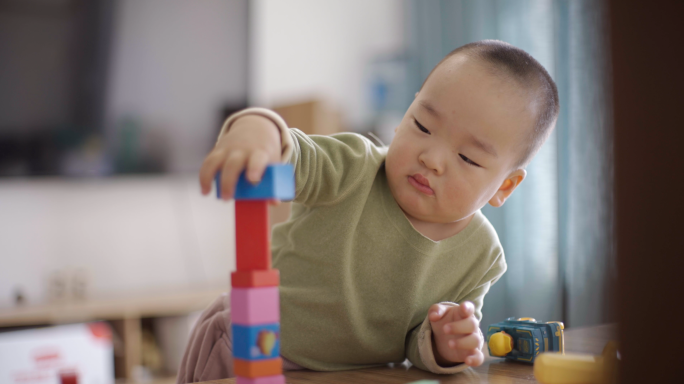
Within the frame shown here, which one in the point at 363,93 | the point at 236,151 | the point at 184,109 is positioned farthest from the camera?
the point at 363,93

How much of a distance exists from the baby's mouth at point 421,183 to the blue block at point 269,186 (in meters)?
0.34

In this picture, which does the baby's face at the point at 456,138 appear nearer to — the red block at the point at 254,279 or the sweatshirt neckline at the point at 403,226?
the sweatshirt neckline at the point at 403,226

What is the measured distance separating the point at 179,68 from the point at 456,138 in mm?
2059

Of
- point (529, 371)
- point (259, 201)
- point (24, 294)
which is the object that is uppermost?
point (259, 201)

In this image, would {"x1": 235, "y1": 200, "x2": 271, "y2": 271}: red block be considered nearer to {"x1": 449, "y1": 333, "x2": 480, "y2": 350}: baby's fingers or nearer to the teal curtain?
{"x1": 449, "y1": 333, "x2": 480, "y2": 350}: baby's fingers

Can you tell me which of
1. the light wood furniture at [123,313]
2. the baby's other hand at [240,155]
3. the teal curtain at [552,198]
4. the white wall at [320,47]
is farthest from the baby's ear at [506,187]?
the white wall at [320,47]

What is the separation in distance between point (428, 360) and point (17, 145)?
2035 millimetres

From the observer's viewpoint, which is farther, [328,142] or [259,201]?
[328,142]

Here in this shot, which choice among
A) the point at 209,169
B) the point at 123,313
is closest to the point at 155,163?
the point at 123,313

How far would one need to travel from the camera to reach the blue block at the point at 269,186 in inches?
17.2

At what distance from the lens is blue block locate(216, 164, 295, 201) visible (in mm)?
437

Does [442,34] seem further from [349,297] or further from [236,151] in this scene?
[236,151]

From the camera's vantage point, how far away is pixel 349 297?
0.78 meters

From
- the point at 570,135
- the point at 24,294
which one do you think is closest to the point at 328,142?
the point at 570,135
